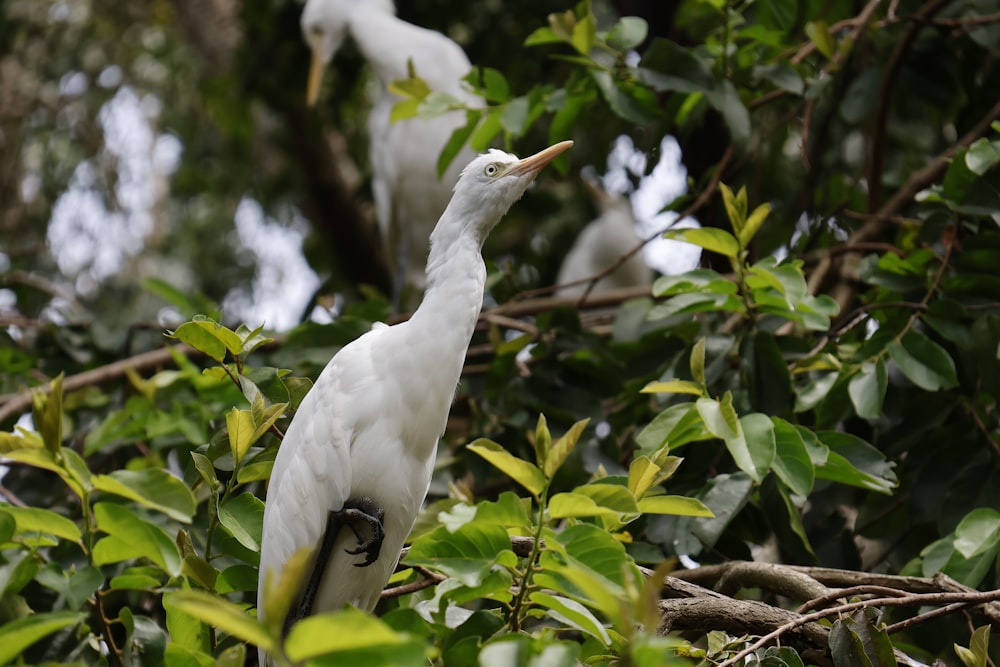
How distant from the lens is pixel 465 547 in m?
1.39

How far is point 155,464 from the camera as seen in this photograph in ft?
7.77

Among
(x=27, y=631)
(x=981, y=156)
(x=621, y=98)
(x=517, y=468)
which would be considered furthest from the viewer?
(x=621, y=98)

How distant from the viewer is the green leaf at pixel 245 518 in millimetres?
1605

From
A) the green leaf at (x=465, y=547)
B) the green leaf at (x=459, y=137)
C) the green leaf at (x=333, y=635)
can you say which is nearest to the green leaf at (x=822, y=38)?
→ the green leaf at (x=459, y=137)

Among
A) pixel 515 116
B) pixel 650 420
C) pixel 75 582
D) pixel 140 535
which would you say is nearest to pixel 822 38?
pixel 515 116

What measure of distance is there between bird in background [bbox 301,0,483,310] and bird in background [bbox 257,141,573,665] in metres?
2.42

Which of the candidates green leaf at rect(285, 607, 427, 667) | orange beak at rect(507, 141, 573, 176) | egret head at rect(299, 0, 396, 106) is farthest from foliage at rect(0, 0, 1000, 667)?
egret head at rect(299, 0, 396, 106)

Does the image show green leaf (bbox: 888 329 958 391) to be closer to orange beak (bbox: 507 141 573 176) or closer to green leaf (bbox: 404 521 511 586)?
orange beak (bbox: 507 141 573 176)

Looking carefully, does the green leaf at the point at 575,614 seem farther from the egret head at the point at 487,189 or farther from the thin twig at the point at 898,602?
the egret head at the point at 487,189

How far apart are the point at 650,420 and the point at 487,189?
32.4 inches

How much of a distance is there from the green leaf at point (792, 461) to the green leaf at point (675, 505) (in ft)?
0.94

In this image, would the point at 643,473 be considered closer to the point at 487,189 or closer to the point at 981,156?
the point at 487,189

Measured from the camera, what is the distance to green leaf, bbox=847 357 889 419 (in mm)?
1947

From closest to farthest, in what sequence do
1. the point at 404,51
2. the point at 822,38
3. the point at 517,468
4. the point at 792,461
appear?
1. the point at 517,468
2. the point at 792,461
3. the point at 822,38
4. the point at 404,51
